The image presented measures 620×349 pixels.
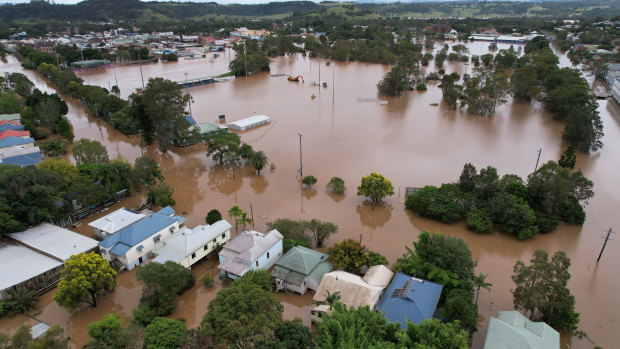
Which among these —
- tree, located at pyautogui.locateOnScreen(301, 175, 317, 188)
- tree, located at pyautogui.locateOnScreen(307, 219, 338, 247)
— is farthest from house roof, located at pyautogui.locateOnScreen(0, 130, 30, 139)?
tree, located at pyautogui.locateOnScreen(307, 219, 338, 247)

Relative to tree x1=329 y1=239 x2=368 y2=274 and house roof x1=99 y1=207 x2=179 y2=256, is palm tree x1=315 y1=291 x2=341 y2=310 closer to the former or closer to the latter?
tree x1=329 y1=239 x2=368 y2=274

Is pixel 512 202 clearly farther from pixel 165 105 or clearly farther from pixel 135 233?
pixel 165 105

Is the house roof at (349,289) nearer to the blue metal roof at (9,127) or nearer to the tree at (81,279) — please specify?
the tree at (81,279)

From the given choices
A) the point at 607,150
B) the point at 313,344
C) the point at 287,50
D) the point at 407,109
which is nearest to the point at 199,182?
the point at 313,344

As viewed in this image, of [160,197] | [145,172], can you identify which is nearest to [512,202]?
[160,197]

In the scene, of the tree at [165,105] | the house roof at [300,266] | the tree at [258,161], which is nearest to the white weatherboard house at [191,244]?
the house roof at [300,266]

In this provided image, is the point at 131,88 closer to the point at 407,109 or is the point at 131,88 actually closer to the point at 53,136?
the point at 53,136
